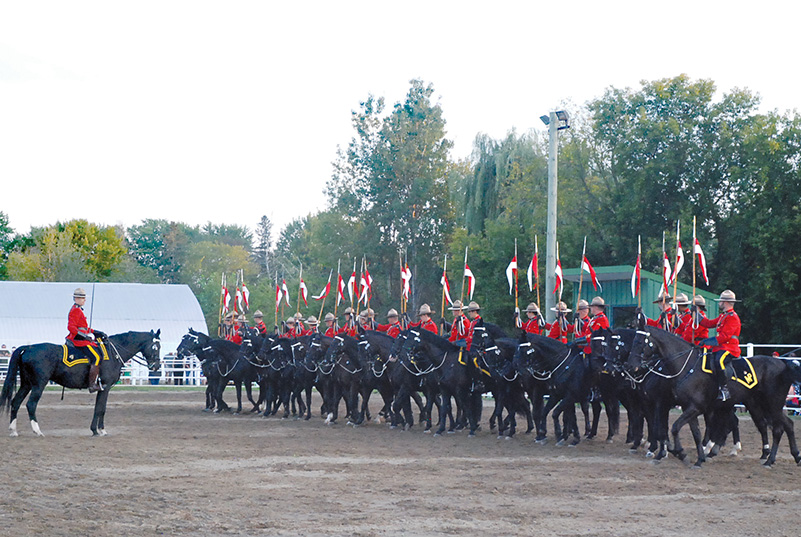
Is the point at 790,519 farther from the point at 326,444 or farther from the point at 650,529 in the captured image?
the point at 326,444

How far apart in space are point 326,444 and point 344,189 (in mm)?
41753

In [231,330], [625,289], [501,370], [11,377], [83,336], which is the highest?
[625,289]

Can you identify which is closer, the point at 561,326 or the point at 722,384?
the point at 722,384

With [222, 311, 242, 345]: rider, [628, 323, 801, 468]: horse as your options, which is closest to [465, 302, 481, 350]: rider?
[628, 323, 801, 468]: horse

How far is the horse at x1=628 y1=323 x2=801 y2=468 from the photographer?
12430 mm

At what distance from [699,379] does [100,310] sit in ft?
132

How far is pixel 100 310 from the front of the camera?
155 ft

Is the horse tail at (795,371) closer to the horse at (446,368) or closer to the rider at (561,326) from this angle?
the rider at (561,326)

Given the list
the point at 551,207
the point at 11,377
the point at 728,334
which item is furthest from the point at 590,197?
the point at 11,377

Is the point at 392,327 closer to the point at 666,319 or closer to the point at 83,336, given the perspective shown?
the point at 666,319

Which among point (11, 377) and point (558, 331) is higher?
point (558, 331)

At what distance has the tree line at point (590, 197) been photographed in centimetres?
3438

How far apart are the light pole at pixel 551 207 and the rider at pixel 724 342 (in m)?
8.32

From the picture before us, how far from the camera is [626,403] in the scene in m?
14.5
